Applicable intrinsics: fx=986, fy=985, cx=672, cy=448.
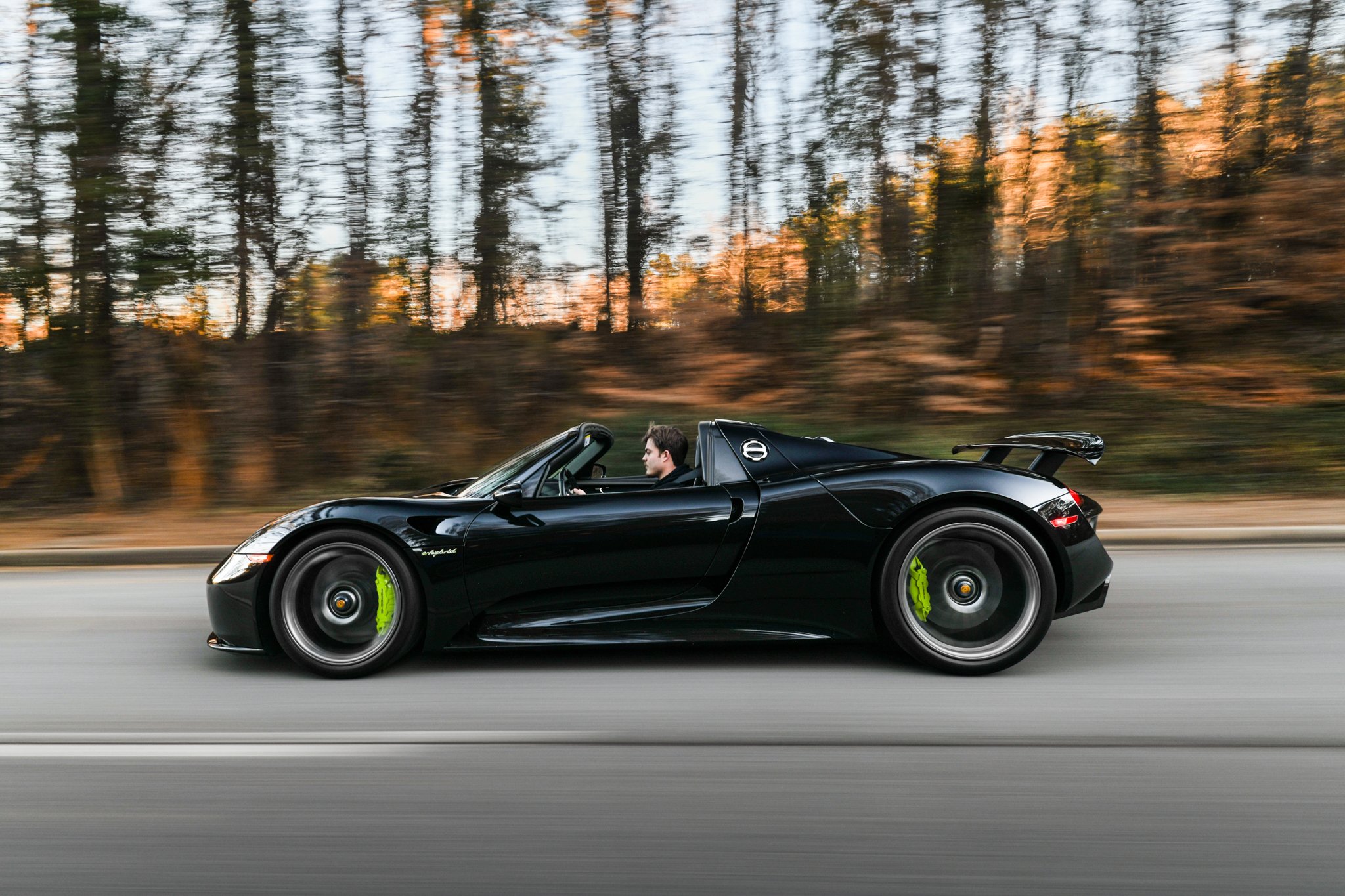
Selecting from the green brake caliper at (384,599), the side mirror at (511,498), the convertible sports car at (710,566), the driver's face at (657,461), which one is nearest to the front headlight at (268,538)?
the convertible sports car at (710,566)

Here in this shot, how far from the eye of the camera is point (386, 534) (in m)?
3.93

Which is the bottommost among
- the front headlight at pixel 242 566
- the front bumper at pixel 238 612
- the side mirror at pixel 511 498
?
the front bumper at pixel 238 612

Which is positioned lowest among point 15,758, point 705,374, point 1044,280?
point 15,758

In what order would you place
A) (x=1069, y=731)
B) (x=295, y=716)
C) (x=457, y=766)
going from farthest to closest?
1. (x=295, y=716)
2. (x=1069, y=731)
3. (x=457, y=766)

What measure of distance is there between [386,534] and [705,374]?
7.37 metres

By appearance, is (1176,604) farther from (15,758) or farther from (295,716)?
(15,758)

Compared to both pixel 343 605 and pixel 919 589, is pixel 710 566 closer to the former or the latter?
pixel 919 589

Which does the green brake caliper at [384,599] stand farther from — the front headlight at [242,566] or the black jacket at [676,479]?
the black jacket at [676,479]

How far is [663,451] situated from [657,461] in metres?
0.05

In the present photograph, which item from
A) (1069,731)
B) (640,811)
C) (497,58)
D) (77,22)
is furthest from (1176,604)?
(77,22)

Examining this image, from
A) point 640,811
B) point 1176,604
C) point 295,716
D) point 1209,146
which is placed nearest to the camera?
point 640,811

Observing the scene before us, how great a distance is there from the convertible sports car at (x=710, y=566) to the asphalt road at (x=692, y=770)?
19 centimetres

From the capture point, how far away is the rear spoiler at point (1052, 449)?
3.94m

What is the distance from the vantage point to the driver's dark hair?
4352mm
